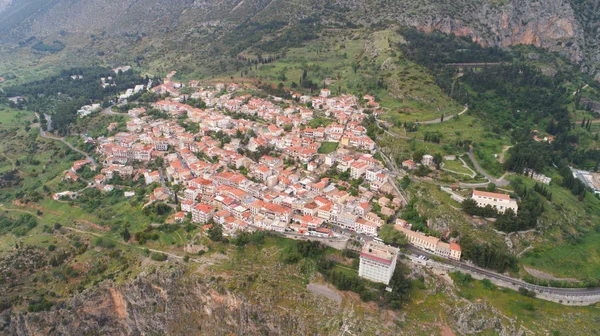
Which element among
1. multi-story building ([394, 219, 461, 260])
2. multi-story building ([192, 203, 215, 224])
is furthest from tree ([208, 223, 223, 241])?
multi-story building ([394, 219, 461, 260])

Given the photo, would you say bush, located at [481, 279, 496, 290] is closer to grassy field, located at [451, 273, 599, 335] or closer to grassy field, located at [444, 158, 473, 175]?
grassy field, located at [451, 273, 599, 335]

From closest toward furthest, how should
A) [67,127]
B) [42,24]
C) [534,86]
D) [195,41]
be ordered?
[67,127] < [534,86] < [195,41] < [42,24]

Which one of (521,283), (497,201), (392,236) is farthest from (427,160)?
(521,283)

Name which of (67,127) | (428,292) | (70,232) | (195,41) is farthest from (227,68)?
(428,292)

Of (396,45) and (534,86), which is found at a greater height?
(396,45)

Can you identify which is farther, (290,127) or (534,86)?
(534,86)

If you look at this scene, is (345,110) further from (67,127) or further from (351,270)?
(67,127)

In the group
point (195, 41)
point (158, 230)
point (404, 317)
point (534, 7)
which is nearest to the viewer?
point (404, 317)

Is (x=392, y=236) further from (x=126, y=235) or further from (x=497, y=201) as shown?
(x=126, y=235)
